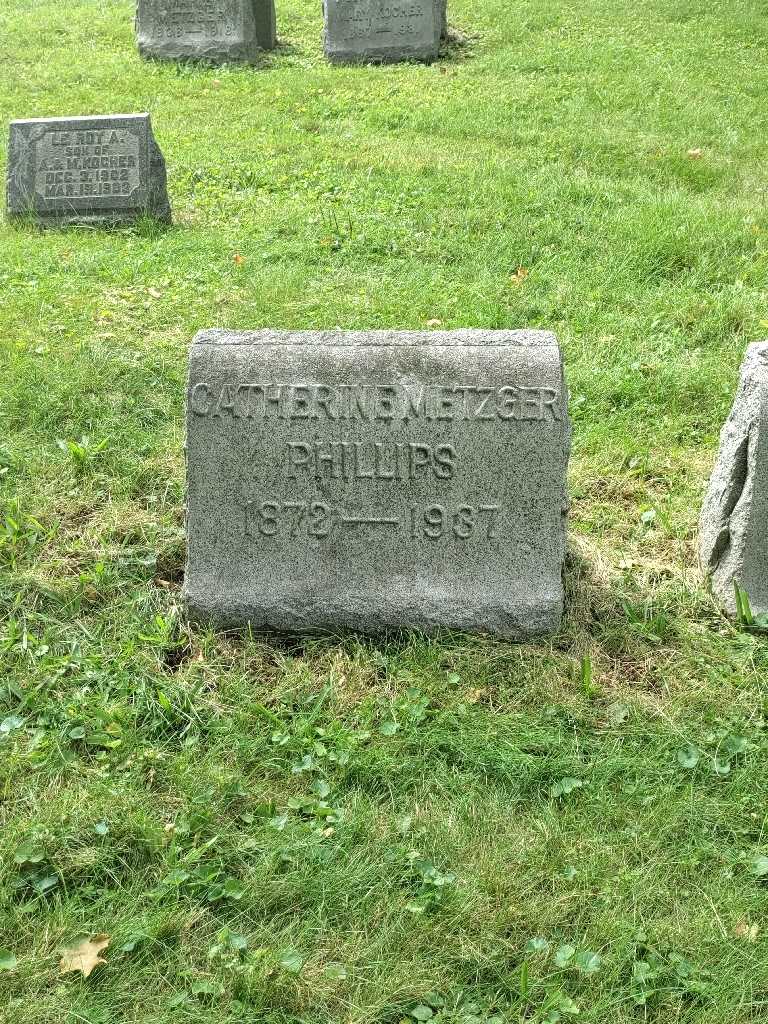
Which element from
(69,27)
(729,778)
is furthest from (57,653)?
(69,27)

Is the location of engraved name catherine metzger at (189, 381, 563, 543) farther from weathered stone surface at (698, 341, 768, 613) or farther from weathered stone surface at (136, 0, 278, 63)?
weathered stone surface at (136, 0, 278, 63)

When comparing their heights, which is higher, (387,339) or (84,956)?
(387,339)

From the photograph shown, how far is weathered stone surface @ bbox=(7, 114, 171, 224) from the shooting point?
6949mm

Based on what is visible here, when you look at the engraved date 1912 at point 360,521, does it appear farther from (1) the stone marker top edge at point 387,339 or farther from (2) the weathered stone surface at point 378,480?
(1) the stone marker top edge at point 387,339

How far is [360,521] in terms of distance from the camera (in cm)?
336

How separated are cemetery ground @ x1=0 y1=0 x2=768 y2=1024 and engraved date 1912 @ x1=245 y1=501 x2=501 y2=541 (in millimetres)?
376

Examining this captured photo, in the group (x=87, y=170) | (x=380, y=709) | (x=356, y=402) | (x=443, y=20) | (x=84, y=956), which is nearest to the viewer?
(x=84, y=956)

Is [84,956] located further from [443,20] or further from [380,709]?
[443,20]

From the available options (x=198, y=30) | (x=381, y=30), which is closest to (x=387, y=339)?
(x=381, y=30)

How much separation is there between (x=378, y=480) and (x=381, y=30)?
9.50m

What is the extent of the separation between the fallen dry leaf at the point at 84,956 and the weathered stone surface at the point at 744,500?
2322 millimetres

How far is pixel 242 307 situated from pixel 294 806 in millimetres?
3646

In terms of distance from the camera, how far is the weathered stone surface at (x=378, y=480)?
129 inches

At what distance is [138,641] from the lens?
343 cm
